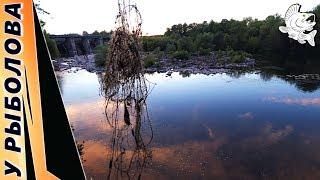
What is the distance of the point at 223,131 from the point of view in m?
14.5

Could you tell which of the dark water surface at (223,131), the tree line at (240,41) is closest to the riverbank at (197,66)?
the tree line at (240,41)

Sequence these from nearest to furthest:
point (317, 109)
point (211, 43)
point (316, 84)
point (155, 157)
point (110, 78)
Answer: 1. point (110, 78)
2. point (155, 157)
3. point (317, 109)
4. point (316, 84)
5. point (211, 43)

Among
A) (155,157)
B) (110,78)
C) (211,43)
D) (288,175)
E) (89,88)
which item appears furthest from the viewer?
(211,43)

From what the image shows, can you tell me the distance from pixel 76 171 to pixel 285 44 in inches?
1953

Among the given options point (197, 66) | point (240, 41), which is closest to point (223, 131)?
point (197, 66)

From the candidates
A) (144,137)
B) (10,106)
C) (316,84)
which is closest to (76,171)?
(10,106)

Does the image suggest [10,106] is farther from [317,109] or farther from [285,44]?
[285,44]

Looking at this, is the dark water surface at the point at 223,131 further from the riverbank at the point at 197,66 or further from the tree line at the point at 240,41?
the tree line at the point at 240,41

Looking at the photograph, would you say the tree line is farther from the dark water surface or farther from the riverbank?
the dark water surface

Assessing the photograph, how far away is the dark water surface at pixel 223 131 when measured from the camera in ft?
35.8

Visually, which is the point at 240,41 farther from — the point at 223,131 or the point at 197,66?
the point at 223,131

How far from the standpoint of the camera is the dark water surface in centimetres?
1090

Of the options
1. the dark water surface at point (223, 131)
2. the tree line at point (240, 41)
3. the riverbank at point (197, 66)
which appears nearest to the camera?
the dark water surface at point (223, 131)

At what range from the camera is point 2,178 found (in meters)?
1.44
